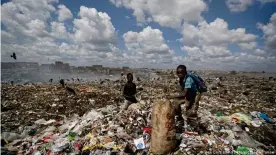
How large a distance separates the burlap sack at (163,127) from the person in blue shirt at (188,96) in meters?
0.66

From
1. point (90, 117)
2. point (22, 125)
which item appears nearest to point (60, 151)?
point (90, 117)

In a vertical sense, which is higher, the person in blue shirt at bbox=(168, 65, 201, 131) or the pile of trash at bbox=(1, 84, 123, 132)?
the person in blue shirt at bbox=(168, 65, 201, 131)

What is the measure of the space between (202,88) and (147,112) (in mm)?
2364

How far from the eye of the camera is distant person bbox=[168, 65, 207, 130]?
196 inches

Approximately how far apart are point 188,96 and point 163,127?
4.39 ft

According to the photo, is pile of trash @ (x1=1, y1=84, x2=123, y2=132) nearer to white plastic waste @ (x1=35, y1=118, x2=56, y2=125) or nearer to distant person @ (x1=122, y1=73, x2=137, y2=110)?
white plastic waste @ (x1=35, y1=118, x2=56, y2=125)

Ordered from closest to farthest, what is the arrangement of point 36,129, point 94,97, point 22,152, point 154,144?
point 154,144, point 22,152, point 36,129, point 94,97

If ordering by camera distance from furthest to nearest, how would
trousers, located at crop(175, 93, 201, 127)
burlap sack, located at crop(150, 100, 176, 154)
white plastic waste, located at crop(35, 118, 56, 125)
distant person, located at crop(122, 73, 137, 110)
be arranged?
white plastic waste, located at crop(35, 118, 56, 125) → distant person, located at crop(122, 73, 137, 110) → trousers, located at crop(175, 93, 201, 127) → burlap sack, located at crop(150, 100, 176, 154)

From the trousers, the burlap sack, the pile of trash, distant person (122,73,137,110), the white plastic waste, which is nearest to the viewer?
the burlap sack

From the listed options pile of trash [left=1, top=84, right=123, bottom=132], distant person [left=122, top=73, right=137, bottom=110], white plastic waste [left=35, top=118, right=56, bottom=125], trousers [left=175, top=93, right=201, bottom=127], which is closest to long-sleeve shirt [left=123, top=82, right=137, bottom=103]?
distant person [left=122, top=73, right=137, bottom=110]

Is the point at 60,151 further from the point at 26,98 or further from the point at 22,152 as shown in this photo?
the point at 26,98

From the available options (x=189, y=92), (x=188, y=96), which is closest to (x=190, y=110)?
(x=188, y=96)

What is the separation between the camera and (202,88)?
17.3 feet

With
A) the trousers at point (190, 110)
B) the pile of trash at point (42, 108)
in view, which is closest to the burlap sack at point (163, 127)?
the trousers at point (190, 110)
